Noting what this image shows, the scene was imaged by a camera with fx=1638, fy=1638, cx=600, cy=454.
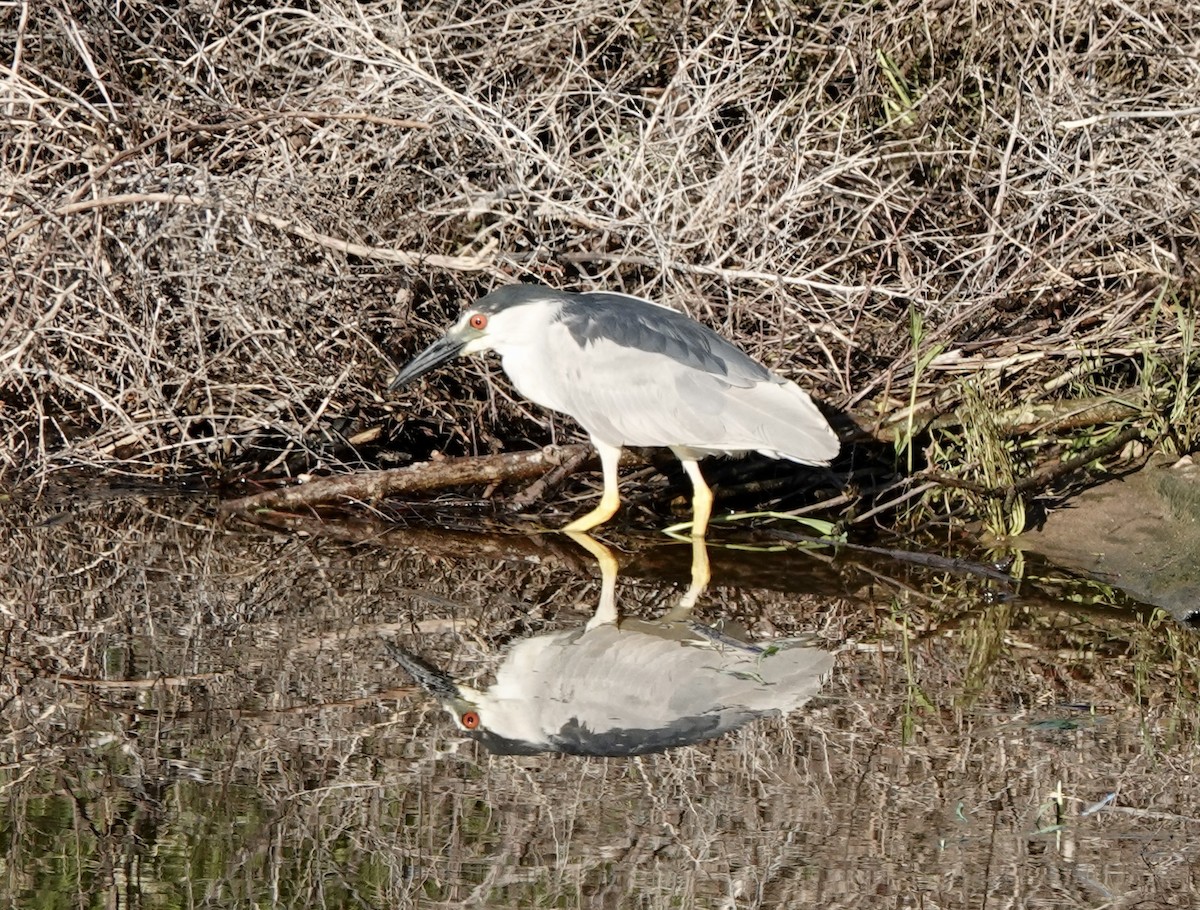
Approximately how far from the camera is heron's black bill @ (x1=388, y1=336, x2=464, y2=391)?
229 inches

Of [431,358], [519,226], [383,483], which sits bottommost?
[383,483]

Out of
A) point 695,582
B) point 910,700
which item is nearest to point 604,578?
point 695,582

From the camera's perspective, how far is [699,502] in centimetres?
573

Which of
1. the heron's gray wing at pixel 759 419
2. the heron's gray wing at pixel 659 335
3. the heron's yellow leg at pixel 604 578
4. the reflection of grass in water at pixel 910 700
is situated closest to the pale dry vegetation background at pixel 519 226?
the heron's gray wing at pixel 659 335

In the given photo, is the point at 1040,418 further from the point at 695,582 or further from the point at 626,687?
the point at 626,687

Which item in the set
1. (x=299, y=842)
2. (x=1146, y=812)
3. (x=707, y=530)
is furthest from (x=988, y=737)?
(x=707, y=530)

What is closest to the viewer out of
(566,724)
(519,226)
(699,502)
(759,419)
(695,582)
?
(566,724)

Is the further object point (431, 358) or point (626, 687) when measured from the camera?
point (431, 358)

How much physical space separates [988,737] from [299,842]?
1.62m

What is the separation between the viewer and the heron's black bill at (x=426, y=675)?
410 cm

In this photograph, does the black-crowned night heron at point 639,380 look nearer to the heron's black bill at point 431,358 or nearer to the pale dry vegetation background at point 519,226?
the heron's black bill at point 431,358

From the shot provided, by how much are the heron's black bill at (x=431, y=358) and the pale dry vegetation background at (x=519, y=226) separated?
0.29m

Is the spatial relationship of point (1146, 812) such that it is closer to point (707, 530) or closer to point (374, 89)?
point (707, 530)

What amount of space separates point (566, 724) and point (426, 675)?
1.72 ft
